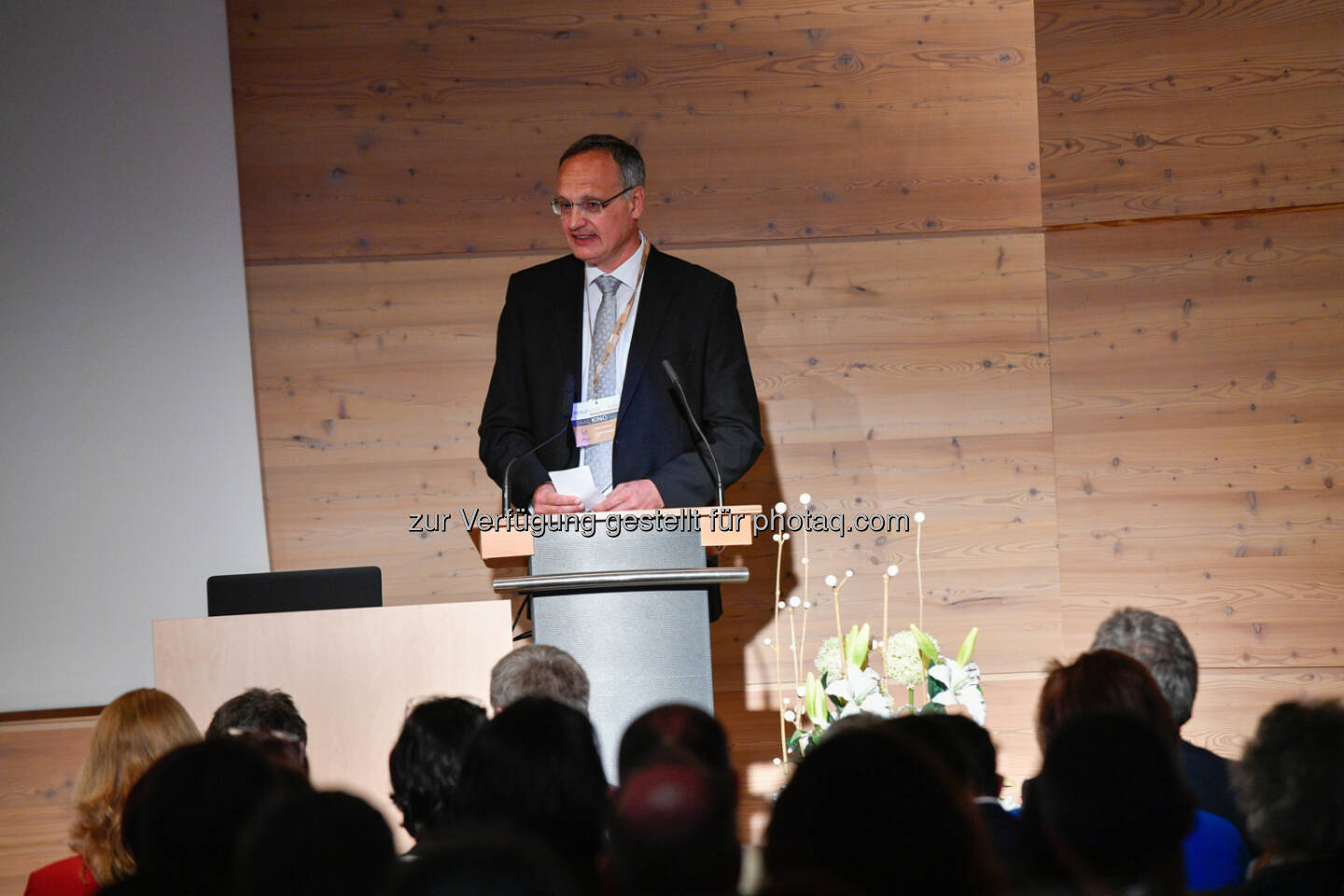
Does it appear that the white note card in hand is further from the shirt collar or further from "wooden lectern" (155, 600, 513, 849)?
the shirt collar

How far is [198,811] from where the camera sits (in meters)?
1.33

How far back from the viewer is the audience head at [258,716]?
2.15 metres

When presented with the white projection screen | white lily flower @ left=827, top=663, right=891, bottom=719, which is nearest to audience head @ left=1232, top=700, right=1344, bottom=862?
white lily flower @ left=827, top=663, right=891, bottom=719

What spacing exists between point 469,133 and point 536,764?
3.51 meters

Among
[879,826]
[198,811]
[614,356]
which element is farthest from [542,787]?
[614,356]

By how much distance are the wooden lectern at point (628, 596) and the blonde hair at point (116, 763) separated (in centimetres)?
87

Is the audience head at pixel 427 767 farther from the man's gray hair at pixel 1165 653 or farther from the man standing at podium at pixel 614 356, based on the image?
the man standing at podium at pixel 614 356

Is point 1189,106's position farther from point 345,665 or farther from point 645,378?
point 345,665

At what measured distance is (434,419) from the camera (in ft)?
14.9

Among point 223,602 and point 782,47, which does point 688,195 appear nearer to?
point 782,47

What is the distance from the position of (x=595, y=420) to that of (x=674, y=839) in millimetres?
2495

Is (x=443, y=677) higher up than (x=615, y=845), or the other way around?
(x=615, y=845)

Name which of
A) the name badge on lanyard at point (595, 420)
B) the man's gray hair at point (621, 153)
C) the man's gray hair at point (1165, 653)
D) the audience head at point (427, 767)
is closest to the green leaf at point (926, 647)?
the man's gray hair at point (1165, 653)

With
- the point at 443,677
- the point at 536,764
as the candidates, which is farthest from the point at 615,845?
the point at 443,677
